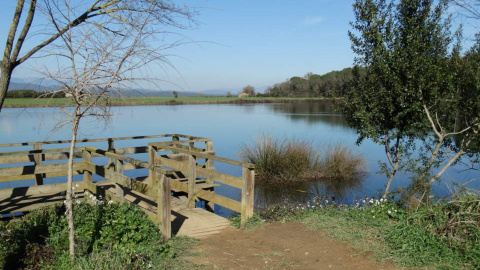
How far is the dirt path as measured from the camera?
501 cm

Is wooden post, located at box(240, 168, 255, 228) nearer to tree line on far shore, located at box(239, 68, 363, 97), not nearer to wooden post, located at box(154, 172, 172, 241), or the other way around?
wooden post, located at box(154, 172, 172, 241)

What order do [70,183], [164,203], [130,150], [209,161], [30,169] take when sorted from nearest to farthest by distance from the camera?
1. [70,183]
2. [164,203]
3. [30,169]
4. [209,161]
5. [130,150]

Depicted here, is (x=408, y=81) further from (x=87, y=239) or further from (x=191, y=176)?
(x=87, y=239)

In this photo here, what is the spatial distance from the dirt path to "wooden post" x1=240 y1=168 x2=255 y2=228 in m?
0.29

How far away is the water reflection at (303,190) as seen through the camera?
1345cm

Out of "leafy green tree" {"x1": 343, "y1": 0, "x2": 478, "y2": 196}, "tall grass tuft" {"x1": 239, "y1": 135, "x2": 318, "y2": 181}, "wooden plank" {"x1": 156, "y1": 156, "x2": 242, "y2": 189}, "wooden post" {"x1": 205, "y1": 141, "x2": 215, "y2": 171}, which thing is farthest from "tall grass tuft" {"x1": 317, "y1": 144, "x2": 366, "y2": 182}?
"wooden plank" {"x1": 156, "y1": 156, "x2": 242, "y2": 189}

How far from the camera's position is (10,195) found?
23.7 feet

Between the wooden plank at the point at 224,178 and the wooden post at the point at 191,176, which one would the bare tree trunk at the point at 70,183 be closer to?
the wooden plank at the point at 224,178

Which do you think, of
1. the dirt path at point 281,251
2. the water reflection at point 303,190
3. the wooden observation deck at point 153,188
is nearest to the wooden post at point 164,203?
the wooden observation deck at point 153,188

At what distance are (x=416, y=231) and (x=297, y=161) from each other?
1057cm

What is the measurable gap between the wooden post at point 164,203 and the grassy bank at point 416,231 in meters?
1.57

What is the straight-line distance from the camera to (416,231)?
5.44 metres

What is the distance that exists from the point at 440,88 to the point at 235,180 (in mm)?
5196

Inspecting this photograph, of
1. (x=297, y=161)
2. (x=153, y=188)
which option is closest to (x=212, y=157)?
(x=153, y=188)
